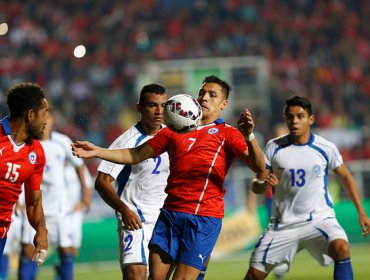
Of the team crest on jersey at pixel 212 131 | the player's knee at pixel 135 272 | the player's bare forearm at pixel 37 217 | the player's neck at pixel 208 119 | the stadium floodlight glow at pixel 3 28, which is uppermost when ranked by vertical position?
the stadium floodlight glow at pixel 3 28

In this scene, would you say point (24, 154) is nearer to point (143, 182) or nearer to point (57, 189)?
point (143, 182)

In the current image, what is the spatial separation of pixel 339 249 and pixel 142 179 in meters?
2.15

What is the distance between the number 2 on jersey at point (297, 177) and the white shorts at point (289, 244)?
429 millimetres

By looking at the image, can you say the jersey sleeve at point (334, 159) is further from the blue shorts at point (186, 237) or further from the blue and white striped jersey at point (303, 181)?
the blue shorts at point (186, 237)

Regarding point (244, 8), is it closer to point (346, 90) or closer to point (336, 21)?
point (336, 21)

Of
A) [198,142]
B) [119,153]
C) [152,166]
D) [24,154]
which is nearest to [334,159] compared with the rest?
[152,166]

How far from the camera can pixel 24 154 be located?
7.33 metres

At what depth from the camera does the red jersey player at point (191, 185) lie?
7090 millimetres

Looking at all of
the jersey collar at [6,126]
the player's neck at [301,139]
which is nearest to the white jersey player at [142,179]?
A: the jersey collar at [6,126]

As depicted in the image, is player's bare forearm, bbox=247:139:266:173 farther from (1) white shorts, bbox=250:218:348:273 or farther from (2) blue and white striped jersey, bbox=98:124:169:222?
(1) white shorts, bbox=250:218:348:273

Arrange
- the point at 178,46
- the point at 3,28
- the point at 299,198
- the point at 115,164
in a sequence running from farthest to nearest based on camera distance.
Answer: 1. the point at 178,46
2. the point at 3,28
3. the point at 299,198
4. the point at 115,164

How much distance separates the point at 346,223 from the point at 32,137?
1316 centimetres

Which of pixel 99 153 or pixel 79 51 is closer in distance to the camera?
pixel 99 153

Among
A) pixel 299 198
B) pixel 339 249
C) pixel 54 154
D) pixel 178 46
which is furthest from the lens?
pixel 178 46
